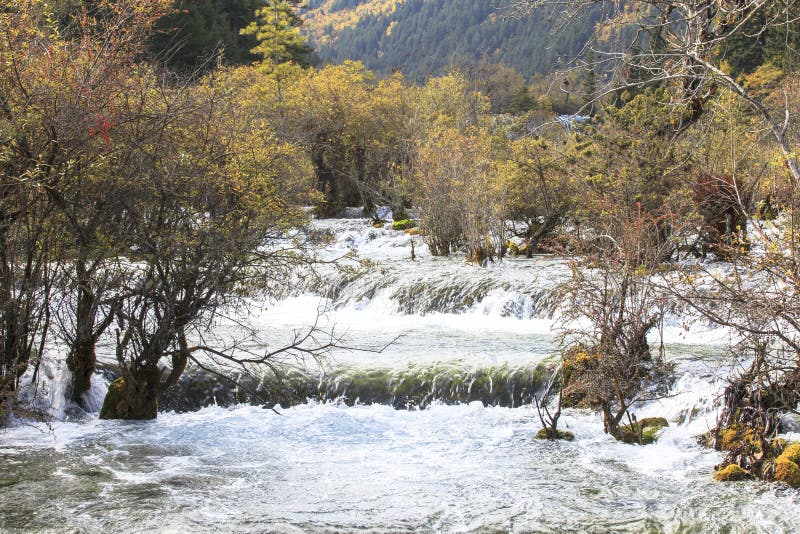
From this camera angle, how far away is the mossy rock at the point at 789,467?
6.14m

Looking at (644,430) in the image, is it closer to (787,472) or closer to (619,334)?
(619,334)

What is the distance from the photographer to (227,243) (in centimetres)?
742

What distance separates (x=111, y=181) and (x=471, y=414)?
5152mm

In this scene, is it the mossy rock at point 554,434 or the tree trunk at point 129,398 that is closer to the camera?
the mossy rock at point 554,434

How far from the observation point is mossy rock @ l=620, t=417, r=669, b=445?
7.75m

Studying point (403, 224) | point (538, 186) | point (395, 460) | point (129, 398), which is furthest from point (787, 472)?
point (403, 224)

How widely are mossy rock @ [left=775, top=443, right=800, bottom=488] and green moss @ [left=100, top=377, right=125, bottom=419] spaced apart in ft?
23.2

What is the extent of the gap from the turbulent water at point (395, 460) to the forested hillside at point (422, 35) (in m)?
104

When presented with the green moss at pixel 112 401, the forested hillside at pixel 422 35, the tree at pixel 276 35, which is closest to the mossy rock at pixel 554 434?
the green moss at pixel 112 401

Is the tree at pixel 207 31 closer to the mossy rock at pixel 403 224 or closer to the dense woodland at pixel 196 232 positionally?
the mossy rock at pixel 403 224

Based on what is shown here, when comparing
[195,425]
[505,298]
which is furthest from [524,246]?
[195,425]

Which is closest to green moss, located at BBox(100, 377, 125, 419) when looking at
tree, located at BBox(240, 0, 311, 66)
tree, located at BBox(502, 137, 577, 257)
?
tree, located at BBox(502, 137, 577, 257)

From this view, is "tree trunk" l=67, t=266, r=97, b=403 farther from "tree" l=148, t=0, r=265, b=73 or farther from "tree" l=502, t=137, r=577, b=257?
"tree" l=148, t=0, r=265, b=73

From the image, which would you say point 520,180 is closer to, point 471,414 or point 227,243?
point 471,414
